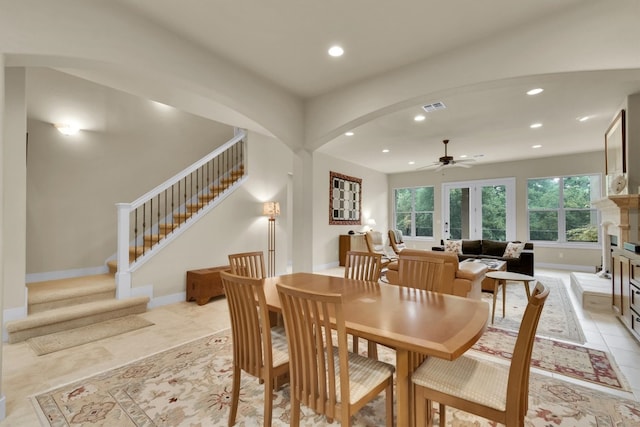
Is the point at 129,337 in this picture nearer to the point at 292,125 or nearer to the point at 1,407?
the point at 1,407

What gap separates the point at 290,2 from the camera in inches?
89.5

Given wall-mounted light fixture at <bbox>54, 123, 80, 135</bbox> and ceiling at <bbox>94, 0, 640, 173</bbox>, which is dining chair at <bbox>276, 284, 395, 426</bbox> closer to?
ceiling at <bbox>94, 0, 640, 173</bbox>

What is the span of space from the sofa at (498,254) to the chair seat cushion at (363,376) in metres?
5.57

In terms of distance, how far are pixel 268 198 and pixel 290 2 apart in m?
4.13

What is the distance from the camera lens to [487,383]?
1.42 meters

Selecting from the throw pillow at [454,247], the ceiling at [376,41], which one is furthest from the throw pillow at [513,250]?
the ceiling at [376,41]

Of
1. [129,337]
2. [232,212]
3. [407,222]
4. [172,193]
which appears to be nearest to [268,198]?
[232,212]

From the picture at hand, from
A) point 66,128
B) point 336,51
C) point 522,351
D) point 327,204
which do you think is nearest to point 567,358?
point 522,351

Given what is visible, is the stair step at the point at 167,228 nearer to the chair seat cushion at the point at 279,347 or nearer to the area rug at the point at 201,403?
the area rug at the point at 201,403

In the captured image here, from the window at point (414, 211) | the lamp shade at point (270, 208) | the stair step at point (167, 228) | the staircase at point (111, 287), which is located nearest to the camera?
the staircase at point (111, 287)

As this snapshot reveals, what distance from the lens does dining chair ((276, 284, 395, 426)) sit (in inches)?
52.1

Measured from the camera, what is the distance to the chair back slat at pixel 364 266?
2758 mm

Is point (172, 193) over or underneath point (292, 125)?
underneath

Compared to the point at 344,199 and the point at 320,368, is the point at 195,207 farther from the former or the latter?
the point at 320,368
